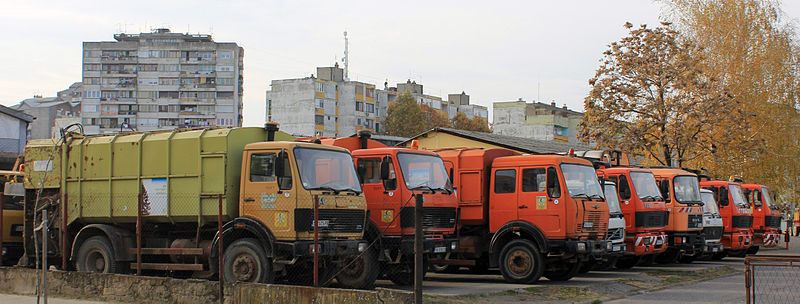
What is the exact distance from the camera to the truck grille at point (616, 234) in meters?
20.9

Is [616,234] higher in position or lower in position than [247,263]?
higher

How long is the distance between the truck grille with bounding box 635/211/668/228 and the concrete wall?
1163 cm

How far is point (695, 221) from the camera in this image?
81.2 ft

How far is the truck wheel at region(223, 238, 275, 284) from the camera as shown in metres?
15.3

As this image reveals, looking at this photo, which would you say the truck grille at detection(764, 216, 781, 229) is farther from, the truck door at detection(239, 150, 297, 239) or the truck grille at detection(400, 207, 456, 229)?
the truck door at detection(239, 150, 297, 239)

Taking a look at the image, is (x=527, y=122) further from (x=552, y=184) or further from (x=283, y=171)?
(x=283, y=171)

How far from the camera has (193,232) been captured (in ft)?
56.4

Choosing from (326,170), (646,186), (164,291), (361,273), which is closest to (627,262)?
(646,186)

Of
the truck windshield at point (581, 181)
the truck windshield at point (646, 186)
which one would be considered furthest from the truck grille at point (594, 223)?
the truck windshield at point (646, 186)

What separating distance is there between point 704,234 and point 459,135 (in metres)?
11.9

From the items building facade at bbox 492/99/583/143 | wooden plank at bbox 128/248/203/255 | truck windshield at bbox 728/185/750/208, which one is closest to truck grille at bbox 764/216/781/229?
truck windshield at bbox 728/185/750/208

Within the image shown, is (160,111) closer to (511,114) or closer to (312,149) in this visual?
(511,114)

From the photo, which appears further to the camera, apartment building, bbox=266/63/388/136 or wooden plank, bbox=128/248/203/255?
apartment building, bbox=266/63/388/136

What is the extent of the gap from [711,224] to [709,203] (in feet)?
2.21
